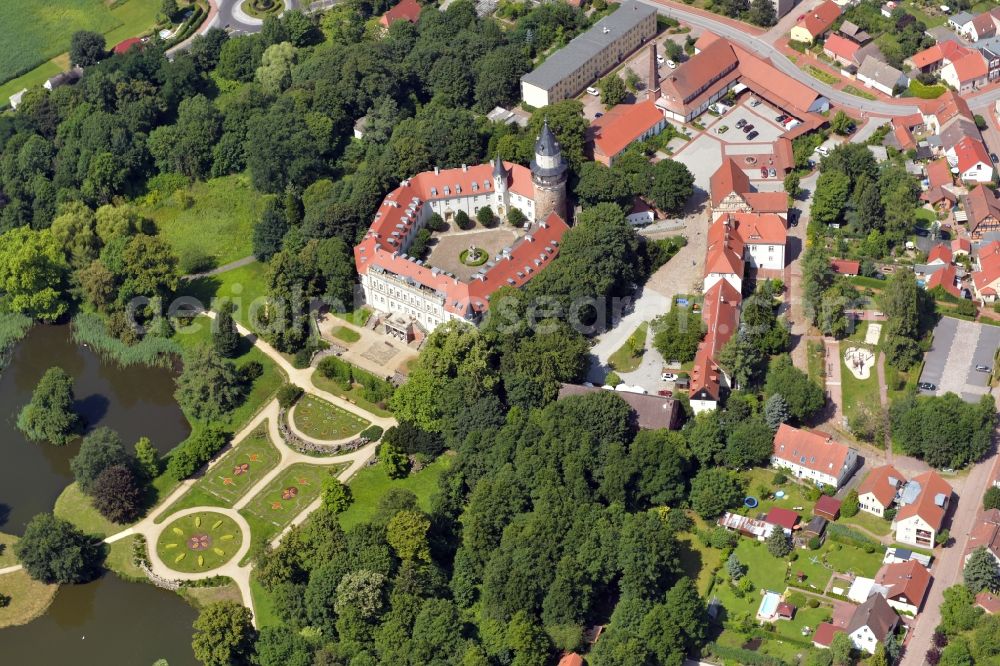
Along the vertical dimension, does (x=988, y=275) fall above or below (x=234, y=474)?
above

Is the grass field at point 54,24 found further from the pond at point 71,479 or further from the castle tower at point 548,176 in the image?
the castle tower at point 548,176

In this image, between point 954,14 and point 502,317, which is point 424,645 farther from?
point 954,14

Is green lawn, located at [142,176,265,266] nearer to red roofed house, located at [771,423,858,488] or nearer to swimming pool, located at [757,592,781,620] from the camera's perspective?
red roofed house, located at [771,423,858,488]

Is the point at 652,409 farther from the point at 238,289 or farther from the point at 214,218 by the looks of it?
the point at 214,218

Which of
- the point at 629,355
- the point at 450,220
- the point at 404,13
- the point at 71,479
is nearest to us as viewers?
the point at 71,479

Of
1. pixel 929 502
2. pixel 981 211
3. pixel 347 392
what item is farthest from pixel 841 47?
pixel 347 392

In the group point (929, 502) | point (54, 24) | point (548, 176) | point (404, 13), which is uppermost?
point (548, 176)
